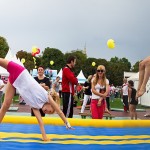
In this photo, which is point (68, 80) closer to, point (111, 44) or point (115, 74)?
point (111, 44)

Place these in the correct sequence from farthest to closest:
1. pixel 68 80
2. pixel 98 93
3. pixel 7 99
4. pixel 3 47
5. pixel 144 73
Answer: pixel 3 47 → pixel 68 80 → pixel 98 93 → pixel 7 99 → pixel 144 73

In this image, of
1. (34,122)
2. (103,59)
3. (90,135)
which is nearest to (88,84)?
(34,122)

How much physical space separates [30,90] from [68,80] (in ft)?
7.96

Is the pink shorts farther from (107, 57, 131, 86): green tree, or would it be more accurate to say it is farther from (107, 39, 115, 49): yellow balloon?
(107, 57, 131, 86): green tree

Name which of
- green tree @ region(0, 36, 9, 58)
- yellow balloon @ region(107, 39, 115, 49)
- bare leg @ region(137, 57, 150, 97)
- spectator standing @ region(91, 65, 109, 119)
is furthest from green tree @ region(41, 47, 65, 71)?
bare leg @ region(137, 57, 150, 97)

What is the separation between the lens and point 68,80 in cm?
691

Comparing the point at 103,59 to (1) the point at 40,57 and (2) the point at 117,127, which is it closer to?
(1) the point at 40,57

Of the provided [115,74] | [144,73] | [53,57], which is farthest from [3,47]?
[144,73]

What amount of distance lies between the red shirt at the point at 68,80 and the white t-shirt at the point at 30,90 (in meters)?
2.25

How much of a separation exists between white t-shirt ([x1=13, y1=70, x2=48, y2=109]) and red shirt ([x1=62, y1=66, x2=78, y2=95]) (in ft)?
7.39

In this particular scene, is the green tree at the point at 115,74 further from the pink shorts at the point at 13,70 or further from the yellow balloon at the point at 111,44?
the pink shorts at the point at 13,70

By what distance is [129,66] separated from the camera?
9606 centimetres

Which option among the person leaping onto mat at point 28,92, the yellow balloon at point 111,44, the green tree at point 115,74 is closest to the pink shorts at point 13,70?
the person leaping onto mat at point 28,92

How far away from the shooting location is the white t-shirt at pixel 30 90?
4.53m
